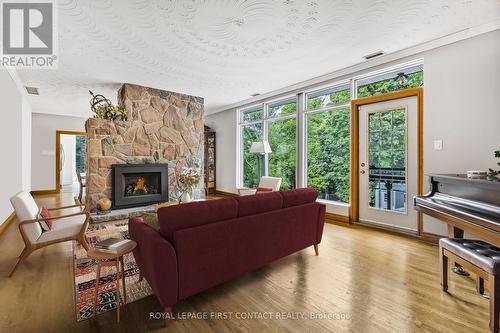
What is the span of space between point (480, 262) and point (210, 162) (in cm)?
665

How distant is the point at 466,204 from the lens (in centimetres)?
224

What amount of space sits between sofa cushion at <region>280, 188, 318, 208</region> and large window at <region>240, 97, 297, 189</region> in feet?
8.30

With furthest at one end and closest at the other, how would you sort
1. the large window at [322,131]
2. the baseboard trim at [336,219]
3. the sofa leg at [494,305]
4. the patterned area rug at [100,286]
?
the baseboard trim at [336,219] → the large window at [322,131] → the patterned area rug at [100,286] → the sofa leg at [494,305]

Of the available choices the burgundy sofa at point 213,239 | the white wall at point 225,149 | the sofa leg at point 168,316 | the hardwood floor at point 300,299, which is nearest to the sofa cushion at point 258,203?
the burgundy sofa at point 213,239

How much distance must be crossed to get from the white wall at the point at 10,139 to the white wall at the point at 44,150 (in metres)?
2.93

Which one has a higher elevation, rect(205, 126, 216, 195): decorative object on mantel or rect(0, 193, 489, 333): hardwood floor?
rect(205, 126, 216, 195): decorative object on mantel

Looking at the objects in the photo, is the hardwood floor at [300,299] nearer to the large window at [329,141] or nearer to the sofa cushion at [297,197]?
the sofa cushion at [297,197]

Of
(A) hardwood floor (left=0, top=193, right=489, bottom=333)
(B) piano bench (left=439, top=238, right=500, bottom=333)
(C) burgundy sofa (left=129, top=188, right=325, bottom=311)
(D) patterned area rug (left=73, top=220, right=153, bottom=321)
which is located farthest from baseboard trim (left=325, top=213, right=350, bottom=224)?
(D) patterned area rug (left=73, top=220, right=153, bottom=321)

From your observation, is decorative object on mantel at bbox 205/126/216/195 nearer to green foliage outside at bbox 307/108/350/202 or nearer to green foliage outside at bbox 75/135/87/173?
green foliage outside at bbox 307/108/350/202

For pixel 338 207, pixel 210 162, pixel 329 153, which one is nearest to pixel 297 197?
pixel 338 207

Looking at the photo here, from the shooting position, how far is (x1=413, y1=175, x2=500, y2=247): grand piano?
1880mm

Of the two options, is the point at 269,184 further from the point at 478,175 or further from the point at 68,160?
the point at 68,160

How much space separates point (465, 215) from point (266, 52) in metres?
3.00

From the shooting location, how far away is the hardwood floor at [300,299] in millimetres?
1651
